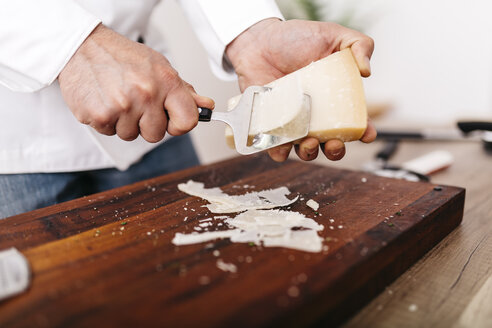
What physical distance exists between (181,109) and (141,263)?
0.33 metres

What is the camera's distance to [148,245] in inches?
28.7

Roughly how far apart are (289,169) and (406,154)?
712mm

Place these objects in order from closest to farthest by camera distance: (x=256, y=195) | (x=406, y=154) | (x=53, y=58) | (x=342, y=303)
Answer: (x=342, y=303) → (x=53, y=58) → (x=256, y=195) → (x=406, y=154)

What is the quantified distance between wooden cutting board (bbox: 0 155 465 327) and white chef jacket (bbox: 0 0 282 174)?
20cm

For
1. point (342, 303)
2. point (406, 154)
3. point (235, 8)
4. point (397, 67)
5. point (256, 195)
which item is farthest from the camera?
point (397, 67)

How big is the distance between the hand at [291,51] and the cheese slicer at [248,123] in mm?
69

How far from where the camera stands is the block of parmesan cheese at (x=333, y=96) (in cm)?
85

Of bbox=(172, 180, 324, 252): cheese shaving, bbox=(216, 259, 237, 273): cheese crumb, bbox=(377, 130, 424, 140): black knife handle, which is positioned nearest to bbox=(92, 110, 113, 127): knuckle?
bbox=(172, 180, 324, 252): cheese shaving

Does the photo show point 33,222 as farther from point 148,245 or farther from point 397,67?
point 397,67

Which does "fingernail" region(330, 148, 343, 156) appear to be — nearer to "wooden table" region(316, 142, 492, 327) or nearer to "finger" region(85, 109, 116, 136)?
"wooden table" region(316, 142, 492, 327)

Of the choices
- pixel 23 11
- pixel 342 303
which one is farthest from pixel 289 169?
pixel 23 11

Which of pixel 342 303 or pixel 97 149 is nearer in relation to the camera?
pixel 342 303

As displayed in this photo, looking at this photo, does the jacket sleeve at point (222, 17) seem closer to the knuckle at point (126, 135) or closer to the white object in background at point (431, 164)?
the knuckle at point (126, 135)

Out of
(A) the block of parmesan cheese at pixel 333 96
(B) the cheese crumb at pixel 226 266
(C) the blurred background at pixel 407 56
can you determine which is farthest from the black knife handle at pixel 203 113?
(C) the blurred background at pixel 407 56
